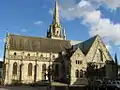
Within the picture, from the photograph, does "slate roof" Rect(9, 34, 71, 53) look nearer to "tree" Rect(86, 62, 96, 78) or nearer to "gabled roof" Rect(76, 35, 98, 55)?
"gabled roof" Rect(76, 35, 98, 55)

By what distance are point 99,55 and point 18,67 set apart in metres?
27.0

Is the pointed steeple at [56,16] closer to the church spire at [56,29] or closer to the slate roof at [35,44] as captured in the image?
the church spire at [56,29]

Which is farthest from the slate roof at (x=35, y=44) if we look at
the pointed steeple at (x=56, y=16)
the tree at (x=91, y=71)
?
the pointed steeple at (x=56, y=16)

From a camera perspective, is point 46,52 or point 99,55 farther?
point 46,52

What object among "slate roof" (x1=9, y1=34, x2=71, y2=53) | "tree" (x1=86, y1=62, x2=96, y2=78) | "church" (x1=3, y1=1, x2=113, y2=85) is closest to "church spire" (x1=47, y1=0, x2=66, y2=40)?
"slate roof" (x1=9, y1=34, x2=71, y2=53)

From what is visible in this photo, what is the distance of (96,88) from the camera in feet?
204

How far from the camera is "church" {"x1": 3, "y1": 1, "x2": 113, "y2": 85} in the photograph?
243 feet

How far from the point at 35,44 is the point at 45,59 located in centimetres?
753

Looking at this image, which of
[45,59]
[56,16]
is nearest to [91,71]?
[45,59]

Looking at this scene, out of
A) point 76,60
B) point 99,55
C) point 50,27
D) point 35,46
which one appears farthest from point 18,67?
point 50,27

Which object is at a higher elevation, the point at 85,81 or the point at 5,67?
the point at 5,67

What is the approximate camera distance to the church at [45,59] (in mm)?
74188

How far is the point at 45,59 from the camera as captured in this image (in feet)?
267

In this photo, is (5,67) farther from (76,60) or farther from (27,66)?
(76,60)
